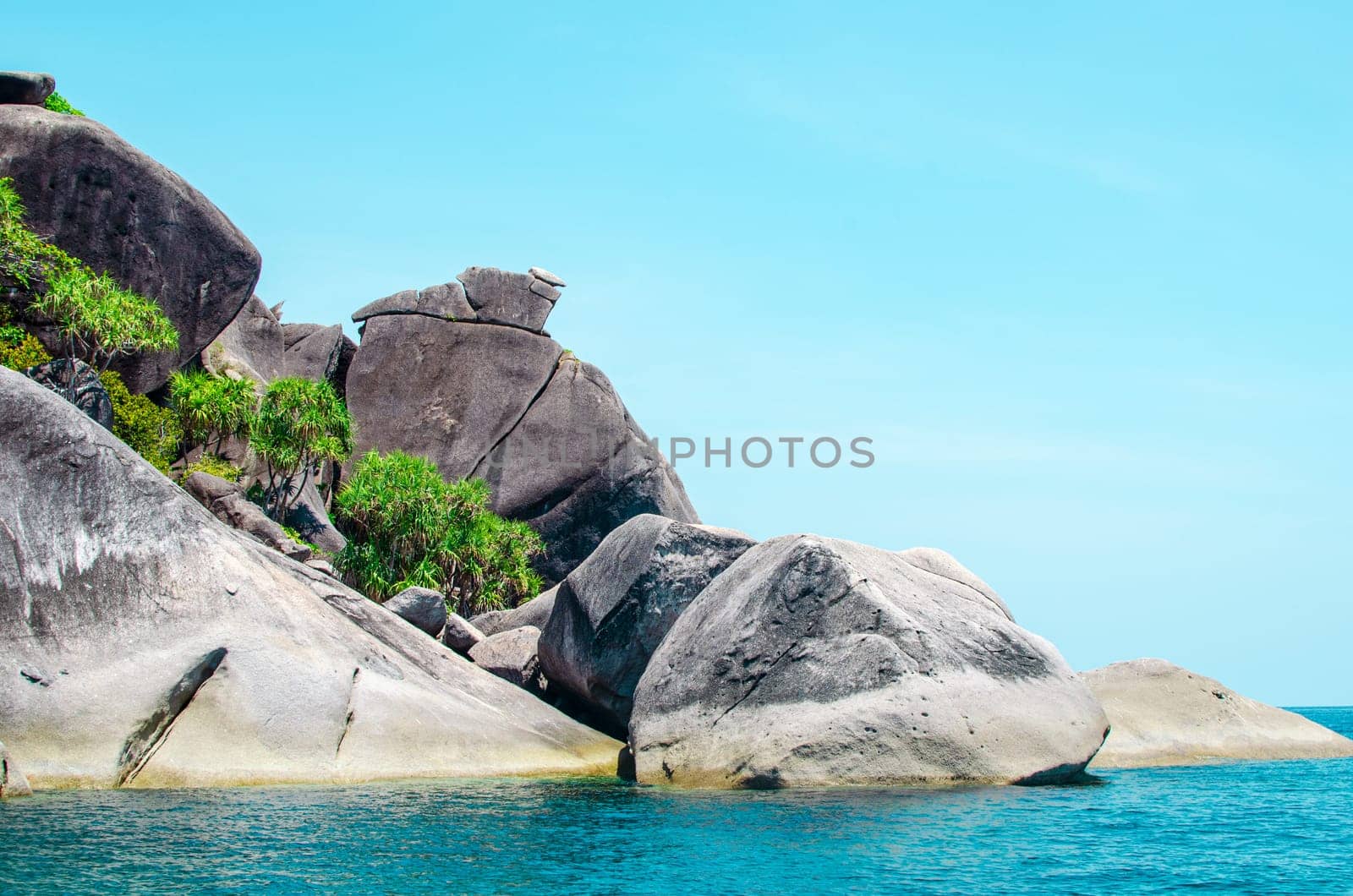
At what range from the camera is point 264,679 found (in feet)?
65.9

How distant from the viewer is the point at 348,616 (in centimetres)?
2372

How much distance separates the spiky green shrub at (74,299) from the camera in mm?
31297

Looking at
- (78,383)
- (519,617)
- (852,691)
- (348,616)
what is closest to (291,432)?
(78,383)

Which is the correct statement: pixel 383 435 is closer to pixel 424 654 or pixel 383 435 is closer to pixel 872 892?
pixel 424 654

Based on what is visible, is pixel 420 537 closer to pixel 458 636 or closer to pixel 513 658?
pixel 458 636

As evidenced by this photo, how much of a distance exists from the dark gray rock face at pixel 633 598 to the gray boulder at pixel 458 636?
11.9 feet

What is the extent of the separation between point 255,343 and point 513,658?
22118mm

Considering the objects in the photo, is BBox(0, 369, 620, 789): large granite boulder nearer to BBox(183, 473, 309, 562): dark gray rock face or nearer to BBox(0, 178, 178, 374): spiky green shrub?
BBox(183, 473, 309, 562): dark gray rock face

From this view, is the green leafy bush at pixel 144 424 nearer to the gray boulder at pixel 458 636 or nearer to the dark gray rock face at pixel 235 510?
the dark gray rock face at pixel 235 510

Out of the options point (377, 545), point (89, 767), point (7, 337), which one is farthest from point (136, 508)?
point (377, 545)

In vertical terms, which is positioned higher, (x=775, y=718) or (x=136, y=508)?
(x=136, y=508)

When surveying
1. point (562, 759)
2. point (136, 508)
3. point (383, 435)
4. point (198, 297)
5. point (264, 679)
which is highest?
point (198, 297)

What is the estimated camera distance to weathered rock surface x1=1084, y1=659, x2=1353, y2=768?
90.5 feet

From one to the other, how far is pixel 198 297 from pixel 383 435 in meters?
9.37
